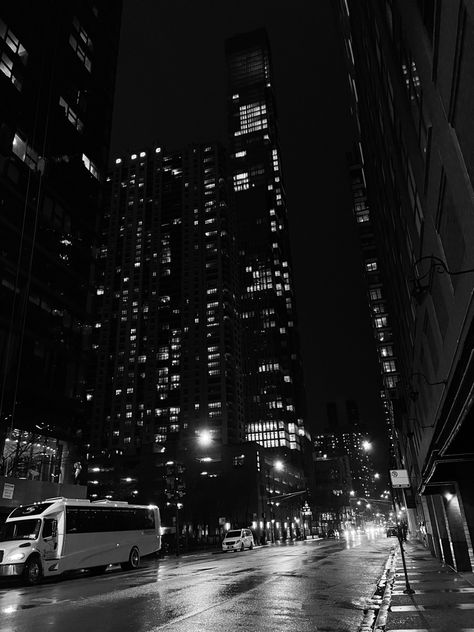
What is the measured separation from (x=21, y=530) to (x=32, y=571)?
2.16m

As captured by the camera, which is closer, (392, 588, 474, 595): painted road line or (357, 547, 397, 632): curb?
(357, 547, 397, 632): curb

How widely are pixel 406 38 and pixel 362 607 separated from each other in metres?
12.5

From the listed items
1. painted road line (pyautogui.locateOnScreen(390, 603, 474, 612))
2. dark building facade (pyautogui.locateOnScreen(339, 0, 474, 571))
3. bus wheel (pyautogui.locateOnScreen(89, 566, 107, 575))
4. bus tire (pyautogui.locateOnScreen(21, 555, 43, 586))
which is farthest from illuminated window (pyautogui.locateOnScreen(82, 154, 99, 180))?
painted road line (pyautogui.locateOnScreen(390, 603, 474, 612))

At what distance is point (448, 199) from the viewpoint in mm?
7875

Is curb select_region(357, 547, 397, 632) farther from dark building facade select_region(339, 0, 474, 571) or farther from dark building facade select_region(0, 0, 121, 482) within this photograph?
dark building facade select_region(0, 0, 121, 482)

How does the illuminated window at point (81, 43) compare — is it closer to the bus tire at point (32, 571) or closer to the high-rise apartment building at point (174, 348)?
the bus tire at point (32, 571)

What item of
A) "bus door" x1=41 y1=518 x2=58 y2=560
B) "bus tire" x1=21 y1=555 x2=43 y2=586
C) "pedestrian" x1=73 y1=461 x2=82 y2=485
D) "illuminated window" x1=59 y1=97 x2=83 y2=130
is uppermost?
"illuminated window" x1=59 y1=97 x2=83 y2=130

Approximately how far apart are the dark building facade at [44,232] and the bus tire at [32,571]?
1478 centimetres

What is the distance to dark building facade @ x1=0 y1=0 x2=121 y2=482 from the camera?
34.5 meters

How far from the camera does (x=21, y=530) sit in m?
20.4

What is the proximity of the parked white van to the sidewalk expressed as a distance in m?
31.9

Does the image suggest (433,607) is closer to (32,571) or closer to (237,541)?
(32,571)

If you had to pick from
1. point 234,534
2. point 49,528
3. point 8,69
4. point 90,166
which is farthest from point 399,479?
point 90,166

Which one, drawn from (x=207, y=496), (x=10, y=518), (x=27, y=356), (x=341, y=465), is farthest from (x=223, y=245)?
(x=10, y=518)
